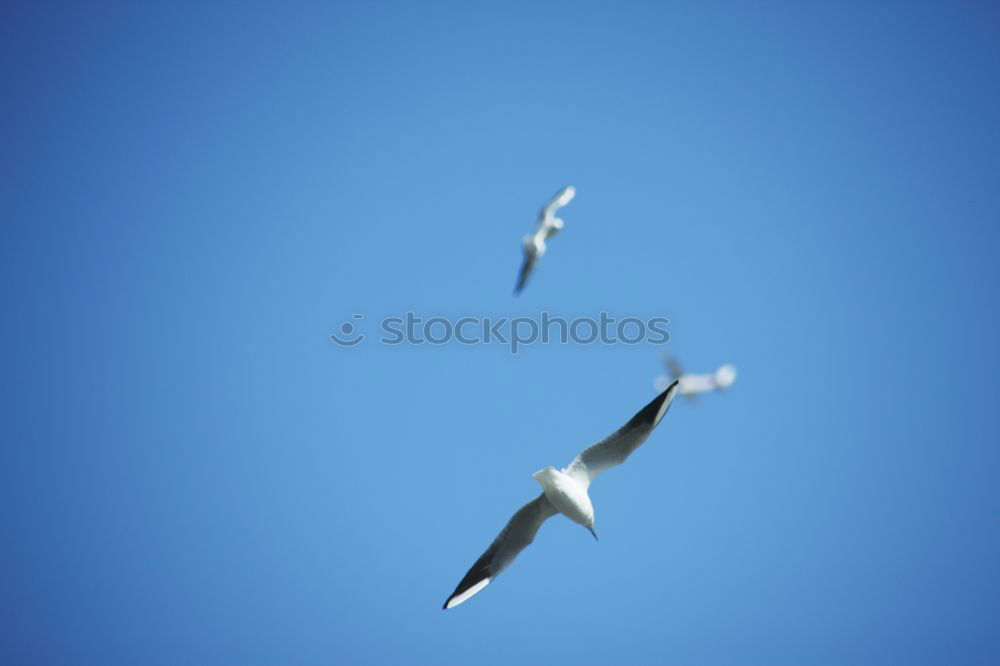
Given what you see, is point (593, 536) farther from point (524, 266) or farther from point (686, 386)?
point (524, 266)

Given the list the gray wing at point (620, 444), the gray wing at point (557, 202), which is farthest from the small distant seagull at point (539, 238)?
the gray wing at point (620, 444)

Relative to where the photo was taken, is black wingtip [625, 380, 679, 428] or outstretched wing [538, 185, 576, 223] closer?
black wingtip [625, 380, 679, 428]

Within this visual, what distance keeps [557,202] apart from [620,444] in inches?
169

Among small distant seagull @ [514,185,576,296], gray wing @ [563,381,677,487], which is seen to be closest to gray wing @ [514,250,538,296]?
small distant seagull @ [514,185,576,296]

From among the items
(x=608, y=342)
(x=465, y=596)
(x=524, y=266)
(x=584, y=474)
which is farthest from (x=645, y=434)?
(x=524, y=266)

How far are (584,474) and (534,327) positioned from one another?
3.40 m

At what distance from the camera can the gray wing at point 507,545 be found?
6984 mm

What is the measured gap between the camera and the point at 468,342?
982 centimetres

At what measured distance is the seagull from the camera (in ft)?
21.6

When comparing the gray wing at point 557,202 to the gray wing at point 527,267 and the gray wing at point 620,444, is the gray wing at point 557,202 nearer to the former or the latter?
the gray wing at point 527,267

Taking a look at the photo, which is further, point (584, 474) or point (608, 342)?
point (608, 342)

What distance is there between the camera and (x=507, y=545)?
713cm

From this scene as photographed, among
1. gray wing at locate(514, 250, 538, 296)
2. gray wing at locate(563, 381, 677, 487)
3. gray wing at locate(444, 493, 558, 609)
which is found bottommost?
gray wing at locate(444, 493, 558, 609)

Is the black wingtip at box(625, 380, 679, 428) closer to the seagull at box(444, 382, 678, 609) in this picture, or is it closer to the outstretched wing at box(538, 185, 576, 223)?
the seagull at box(444, 382, 678, 609)
